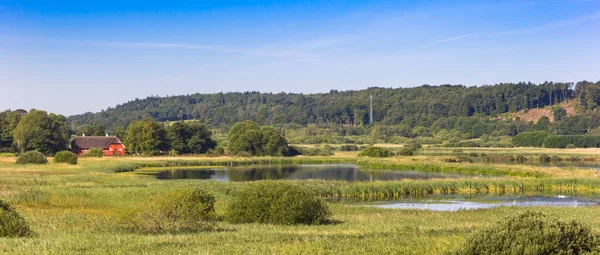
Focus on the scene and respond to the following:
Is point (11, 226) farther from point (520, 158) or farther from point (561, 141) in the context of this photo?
point (561, 141)

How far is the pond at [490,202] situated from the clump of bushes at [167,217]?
2008 centimetres

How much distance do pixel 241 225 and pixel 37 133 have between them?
263 feet

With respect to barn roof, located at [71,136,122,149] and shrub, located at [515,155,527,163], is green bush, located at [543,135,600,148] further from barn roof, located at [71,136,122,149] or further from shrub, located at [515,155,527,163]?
barn roof, located at [71,136,122,149]

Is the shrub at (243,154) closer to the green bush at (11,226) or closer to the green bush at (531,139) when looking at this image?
the green bush at (531,139)

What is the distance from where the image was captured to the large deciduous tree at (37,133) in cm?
9150

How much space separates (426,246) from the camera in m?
12.9

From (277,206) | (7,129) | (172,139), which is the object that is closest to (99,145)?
(172,139)

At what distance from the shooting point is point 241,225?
20.7 metres

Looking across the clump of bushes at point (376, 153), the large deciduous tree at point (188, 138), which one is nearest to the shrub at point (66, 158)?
the large deciduous tree at point (188, 138)

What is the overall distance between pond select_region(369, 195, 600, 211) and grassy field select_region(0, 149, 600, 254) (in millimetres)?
4360

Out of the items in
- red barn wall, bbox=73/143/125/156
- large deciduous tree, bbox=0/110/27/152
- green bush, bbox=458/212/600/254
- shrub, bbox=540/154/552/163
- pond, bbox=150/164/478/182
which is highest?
large deciduous tree, bbox=0/110/27/152

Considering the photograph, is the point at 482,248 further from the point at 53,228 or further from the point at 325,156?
the point at 325,156

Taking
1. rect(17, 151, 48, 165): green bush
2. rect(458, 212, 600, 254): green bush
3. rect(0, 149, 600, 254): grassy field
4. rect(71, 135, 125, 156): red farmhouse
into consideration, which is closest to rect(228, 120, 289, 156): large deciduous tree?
rect(71, 135, 125, 156): red farmhouse

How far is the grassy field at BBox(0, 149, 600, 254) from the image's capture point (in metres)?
12.9
